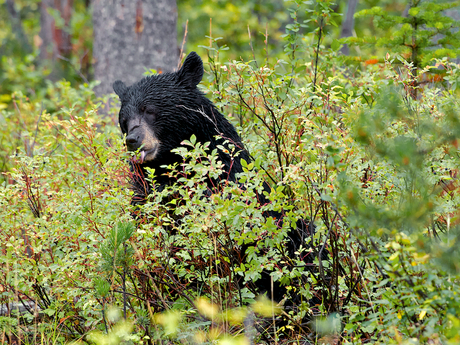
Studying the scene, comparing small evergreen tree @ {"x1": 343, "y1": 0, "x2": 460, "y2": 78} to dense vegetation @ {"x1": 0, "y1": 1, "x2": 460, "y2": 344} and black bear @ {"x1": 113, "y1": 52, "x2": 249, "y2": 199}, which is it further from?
black bear @ {"x1": 113, "y1": 52, "x2": 249, "y2": 199}

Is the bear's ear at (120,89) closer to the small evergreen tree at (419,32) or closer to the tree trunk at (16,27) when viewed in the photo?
the small evergreen tree at (419,32)

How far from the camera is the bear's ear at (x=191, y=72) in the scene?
4.53m

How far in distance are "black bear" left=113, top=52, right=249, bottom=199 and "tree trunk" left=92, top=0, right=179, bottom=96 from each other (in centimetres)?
317

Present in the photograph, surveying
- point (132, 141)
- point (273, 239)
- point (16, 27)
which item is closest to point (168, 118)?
point (132, 141)

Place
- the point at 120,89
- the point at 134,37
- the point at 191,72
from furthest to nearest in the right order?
the point at 134,37 → the point at 120,89 → the point at 191,72

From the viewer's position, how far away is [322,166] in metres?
3.17

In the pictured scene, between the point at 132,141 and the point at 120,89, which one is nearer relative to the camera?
the point at 132,141

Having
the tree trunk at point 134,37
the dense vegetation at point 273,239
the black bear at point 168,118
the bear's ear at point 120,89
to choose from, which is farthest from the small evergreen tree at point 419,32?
the tree trunk at point 134,37

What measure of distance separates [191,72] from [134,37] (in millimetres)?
3516

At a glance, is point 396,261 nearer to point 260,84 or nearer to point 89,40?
point 260,84

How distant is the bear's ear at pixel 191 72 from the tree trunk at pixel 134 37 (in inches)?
125

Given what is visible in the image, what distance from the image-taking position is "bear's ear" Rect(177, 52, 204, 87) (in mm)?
4531

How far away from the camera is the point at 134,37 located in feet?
25.2

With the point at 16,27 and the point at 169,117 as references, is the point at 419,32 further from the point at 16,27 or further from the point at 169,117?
the point at 16,27
